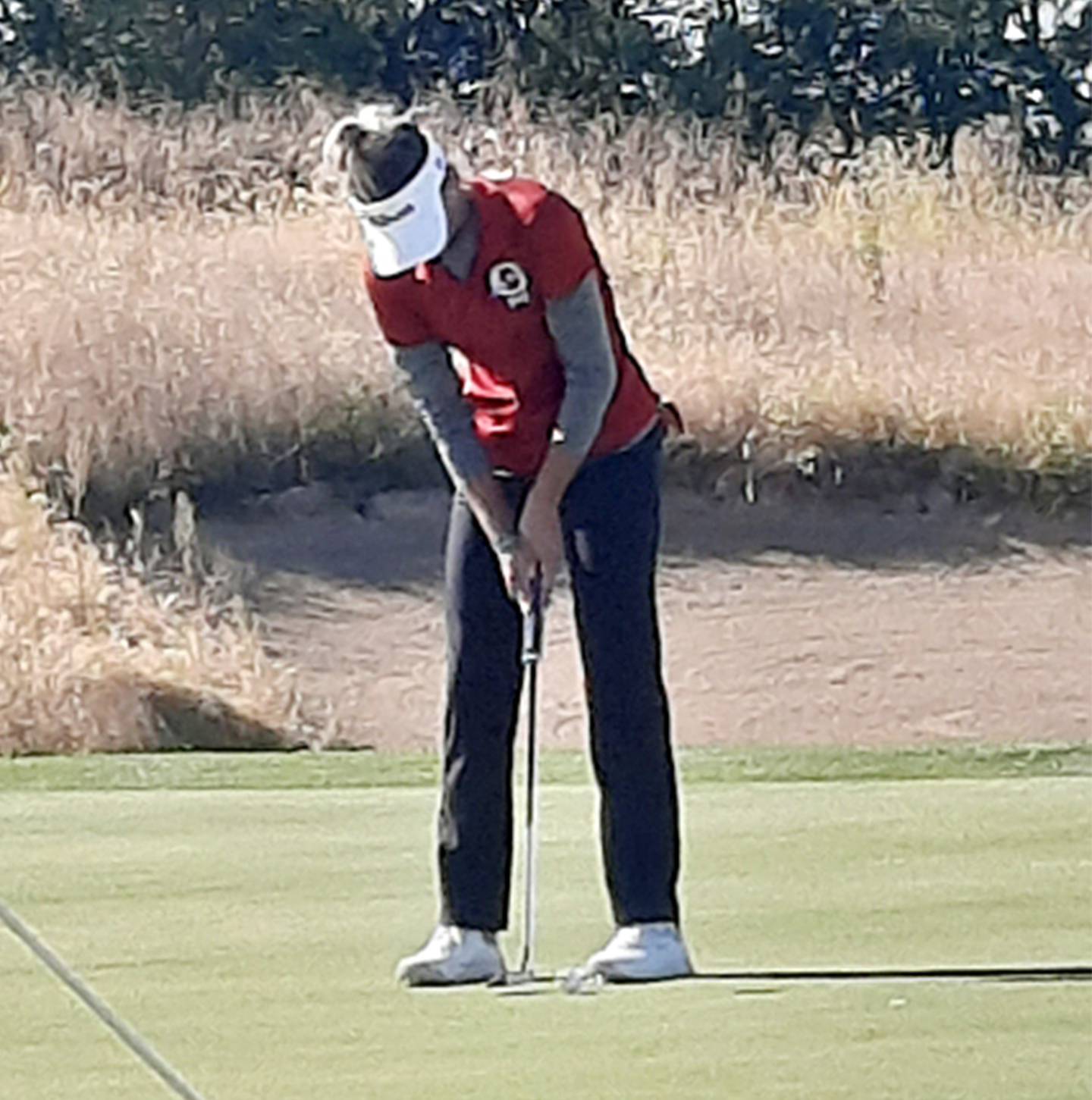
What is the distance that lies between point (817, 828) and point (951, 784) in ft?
2.55

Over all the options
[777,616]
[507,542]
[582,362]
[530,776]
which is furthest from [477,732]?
[777,616]

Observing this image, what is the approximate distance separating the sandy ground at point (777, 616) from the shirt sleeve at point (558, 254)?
18.0 ft

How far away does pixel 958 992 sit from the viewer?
397 centimetres

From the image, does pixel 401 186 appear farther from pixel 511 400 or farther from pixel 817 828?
→ pixel 817 828

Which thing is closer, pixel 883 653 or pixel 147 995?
pixel 147 995

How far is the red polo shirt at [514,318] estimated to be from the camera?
3.98m

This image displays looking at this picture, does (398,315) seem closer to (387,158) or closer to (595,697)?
(387,158)

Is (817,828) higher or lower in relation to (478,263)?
lower

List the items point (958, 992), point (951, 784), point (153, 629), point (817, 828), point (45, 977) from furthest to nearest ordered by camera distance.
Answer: point (153, 629) < point (951, 784) < point (817, 828) < point (45, 977) < point (958, 992)

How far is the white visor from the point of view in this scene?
3955 millimetres

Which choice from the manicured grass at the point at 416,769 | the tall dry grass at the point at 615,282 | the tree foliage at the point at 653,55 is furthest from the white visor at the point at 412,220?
the tree foliage at the point at 653,55

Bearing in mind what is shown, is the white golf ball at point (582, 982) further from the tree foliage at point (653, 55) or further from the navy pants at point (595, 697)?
the tree foliage at point (653, 55)

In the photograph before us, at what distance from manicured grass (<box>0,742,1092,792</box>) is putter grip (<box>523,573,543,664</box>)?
2398mm

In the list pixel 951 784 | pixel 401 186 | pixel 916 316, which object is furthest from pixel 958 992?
pixel 916 316
